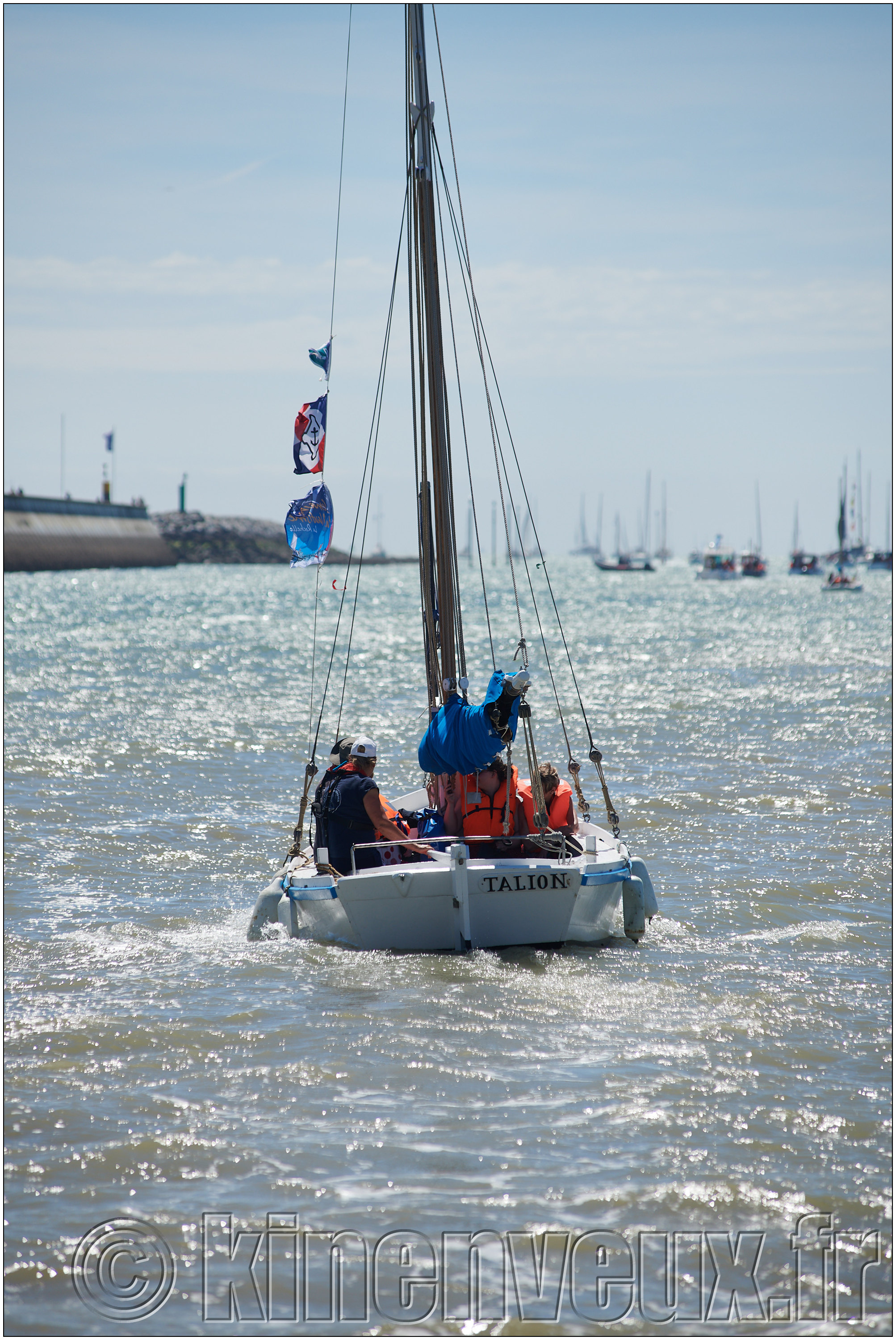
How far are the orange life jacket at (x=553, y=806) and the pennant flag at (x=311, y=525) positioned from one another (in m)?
2.94

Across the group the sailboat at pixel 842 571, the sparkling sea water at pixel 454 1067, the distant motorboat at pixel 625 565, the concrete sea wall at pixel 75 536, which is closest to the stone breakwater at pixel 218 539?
the concrete sea wall at pixel 75 536

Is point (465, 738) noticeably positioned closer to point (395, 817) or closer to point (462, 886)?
point (462, 886)

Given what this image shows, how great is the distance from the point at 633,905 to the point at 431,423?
460 centimetres

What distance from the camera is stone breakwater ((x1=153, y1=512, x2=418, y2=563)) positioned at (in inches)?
6806

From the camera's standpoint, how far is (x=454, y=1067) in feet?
25.7

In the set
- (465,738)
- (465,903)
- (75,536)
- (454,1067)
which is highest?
(75,536)

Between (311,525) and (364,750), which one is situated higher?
(311,525)

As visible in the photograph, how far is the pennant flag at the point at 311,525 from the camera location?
38.9 feet

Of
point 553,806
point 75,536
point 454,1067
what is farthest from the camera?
point 75,536

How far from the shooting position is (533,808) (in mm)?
10828

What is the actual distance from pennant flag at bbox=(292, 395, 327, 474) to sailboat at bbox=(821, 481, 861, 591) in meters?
101

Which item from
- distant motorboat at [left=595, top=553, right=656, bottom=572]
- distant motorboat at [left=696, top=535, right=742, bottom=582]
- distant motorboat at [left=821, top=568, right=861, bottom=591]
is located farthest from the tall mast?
distant motorboat at [left=595, top=553, right=656, bottom=572]

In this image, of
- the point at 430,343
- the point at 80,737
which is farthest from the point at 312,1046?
the point at 80,737

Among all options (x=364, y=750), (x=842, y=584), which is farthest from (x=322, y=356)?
(x=842, y=584)
